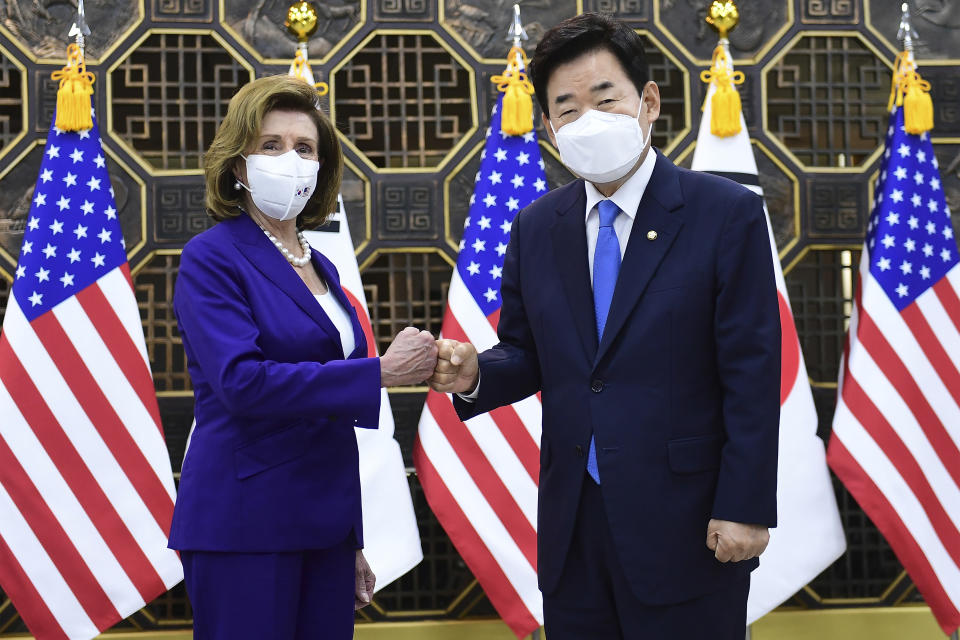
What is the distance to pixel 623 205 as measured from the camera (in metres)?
2.09

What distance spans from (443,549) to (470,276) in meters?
1.26

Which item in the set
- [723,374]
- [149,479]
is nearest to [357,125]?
[149,479]

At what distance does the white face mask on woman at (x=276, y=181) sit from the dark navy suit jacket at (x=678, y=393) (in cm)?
75

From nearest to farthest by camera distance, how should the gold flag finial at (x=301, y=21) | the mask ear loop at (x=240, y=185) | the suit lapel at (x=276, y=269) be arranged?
1. the suit lapel at (x=276, y=269)
2. the mask ear loop at (x=240, y=185)
3. the gold flag finial at (x=301, y=21)

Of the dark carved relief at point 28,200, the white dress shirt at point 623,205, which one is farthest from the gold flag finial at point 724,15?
the dark carved relief at point 28,200

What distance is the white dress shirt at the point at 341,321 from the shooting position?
7.53 feet

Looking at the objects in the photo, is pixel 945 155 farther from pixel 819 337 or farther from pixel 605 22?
pixel 605 22

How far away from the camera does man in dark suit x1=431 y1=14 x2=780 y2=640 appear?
75.5 inches

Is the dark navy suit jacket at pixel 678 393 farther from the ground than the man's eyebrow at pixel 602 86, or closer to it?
closer to it

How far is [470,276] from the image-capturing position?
3.67 metres

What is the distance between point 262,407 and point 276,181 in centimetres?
57

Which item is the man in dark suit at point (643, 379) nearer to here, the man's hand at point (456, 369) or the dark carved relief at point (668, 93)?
the man's hand at point (456, 369)

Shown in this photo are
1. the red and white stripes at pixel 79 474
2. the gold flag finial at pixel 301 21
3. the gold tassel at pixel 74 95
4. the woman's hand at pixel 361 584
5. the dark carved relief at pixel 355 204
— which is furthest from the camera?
the dark carved relief at pixel 355 204

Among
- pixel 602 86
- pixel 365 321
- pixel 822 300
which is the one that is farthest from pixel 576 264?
pixel 822 300
